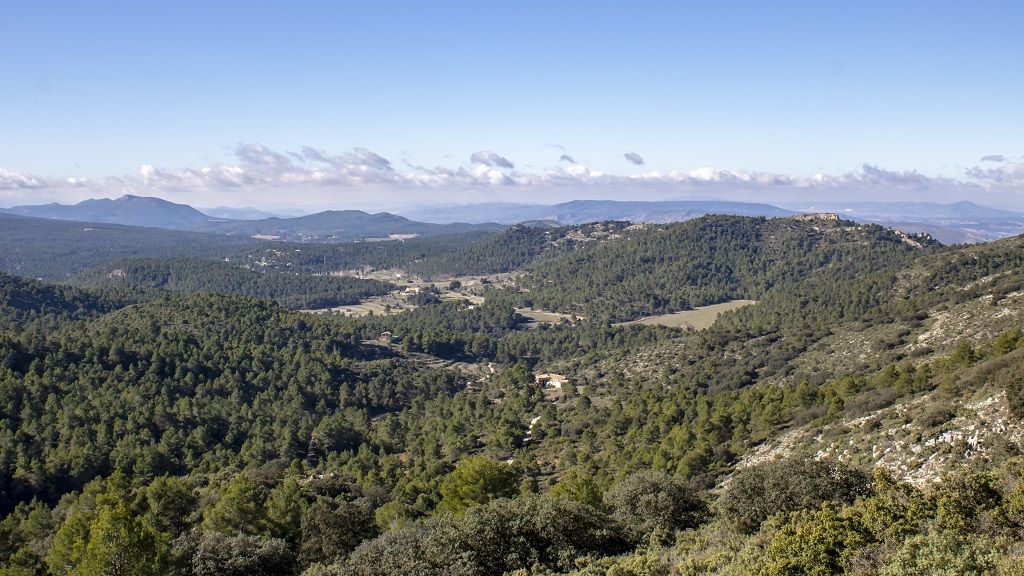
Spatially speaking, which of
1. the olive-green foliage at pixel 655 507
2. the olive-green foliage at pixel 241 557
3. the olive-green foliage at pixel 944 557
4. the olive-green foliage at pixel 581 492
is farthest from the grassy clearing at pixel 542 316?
the olive-green foliage at pixel 944 557

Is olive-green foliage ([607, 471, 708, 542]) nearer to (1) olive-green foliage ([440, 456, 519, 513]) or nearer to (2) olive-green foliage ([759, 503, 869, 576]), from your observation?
(1) olive-green foliage ([440, 456, 519, 513])

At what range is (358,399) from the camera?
3519 inches

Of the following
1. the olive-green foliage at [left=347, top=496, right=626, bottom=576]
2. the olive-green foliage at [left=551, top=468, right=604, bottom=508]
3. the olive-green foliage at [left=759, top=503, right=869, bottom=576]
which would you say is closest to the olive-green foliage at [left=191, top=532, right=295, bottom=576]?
the olive-green foliage at [left=347, top=496, right=626, bottom=576]

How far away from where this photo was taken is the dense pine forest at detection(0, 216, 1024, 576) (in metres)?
24.5

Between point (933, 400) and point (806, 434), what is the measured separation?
7092 millimetres

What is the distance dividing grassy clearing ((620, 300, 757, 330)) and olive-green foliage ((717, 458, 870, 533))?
126448 millimetres

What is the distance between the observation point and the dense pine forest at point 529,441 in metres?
24.5

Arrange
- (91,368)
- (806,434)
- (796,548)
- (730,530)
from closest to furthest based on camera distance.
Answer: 1. (796,548)
2. (730,530)
3. (806,434)
4. (91,368)

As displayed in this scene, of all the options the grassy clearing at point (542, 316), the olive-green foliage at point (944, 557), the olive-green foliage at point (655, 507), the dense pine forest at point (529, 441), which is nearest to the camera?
the olive-green foliage at point (944, 557)

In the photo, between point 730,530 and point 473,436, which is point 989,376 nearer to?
point 730,530

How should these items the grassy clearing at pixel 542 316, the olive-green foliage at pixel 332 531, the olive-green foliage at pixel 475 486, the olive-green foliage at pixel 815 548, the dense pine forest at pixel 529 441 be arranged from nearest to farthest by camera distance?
the olive-green foliage at pixel 815 548, the dense pine forest at pixel 529 441, the olive-green foliage at pixel 332 531, the olive-green foliage at pixel 475 486, the grassy clearing at pixel 542 316

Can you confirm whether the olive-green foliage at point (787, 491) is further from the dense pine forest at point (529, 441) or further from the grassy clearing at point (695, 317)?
the grassy clearing at point (695, 317)

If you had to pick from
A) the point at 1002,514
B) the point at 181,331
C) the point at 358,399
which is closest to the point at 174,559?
the point at 1002,514

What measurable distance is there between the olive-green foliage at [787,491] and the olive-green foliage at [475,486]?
13583mm
